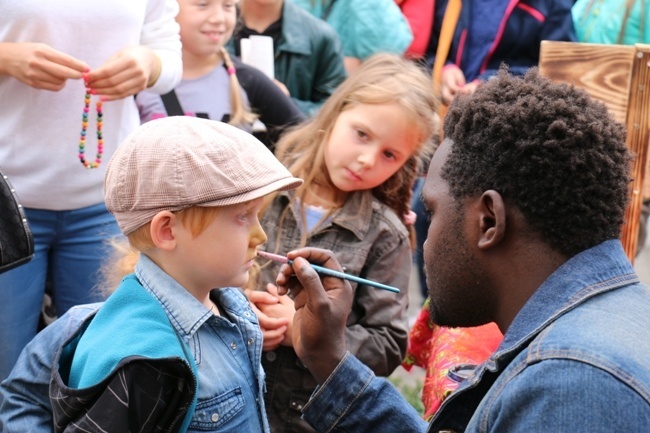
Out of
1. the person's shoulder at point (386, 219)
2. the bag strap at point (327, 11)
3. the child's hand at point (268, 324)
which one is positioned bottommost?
the child's hand at point (268, 324)

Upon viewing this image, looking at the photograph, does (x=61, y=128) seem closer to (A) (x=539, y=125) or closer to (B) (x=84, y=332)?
(B) (x=84, y=332)

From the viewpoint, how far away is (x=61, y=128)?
291 centimetres

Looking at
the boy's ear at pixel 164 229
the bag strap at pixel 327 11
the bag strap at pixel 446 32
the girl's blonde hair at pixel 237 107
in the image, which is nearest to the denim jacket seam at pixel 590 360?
the boy's ear at pixel 164 229

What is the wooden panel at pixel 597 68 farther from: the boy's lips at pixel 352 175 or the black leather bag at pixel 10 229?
the black leather bag at pixel 10 229

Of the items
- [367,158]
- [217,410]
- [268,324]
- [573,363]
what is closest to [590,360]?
[573,363]

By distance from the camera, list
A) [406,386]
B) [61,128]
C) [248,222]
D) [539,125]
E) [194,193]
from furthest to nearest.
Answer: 1. [406,386]
2. [61,128]
3. [248,222]
4. [194,193]
5. [539,125]

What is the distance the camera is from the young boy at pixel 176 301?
1803mm

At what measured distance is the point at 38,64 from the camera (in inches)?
105

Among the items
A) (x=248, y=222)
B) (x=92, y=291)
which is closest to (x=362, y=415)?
(x=248, y=222)

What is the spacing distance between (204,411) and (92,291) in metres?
1.10

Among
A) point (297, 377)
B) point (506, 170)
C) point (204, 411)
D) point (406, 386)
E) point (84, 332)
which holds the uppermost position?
point (506, 170)

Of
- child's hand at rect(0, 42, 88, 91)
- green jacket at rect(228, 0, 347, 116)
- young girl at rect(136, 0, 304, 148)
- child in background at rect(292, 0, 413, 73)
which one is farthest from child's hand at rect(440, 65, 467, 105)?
child's hand at rect(0, 42, 88, 91)

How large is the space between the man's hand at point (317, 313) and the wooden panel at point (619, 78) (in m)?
1.46

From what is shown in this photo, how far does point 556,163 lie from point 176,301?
84cm
